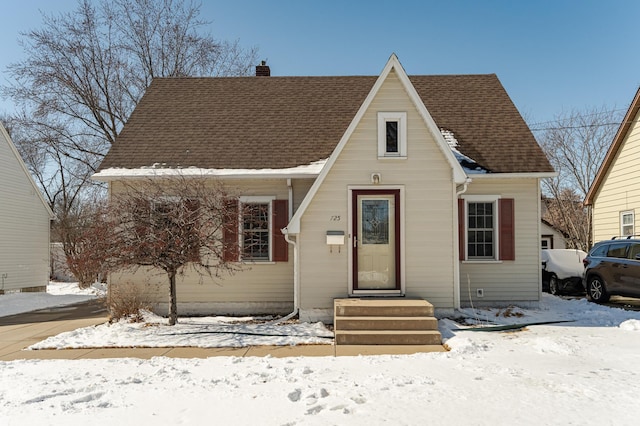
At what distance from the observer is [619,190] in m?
15.4

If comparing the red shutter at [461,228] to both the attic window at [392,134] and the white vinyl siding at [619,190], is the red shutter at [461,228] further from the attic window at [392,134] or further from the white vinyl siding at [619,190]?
the white vinyl siding at [619,190]

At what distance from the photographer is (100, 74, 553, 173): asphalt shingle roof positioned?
38.1 feet

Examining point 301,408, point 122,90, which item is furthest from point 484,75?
point 122,90

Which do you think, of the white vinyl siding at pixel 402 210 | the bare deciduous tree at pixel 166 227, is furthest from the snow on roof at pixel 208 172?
the bare deciduous tree at pixel 166 227

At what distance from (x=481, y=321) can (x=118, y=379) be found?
6.97 metres

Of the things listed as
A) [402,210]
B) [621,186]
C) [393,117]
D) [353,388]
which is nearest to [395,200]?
[402,210]

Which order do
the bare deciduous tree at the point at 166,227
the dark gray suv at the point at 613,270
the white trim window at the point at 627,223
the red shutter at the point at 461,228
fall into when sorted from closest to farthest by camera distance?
the bare deciduous tree at the point at 166,227, the red shutter at the point at 461,228, the dark gray suv at the point at 613,270, the white trim window at the point at 627,223

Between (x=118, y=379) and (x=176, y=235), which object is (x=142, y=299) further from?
(x=118, y=379)

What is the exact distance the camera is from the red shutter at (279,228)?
11.0 meters

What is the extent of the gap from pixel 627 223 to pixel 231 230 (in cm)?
1276

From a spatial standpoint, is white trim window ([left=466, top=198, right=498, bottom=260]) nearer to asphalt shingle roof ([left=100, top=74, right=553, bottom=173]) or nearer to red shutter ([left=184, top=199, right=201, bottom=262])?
asphalt shingle roof ([left=100, top=74, right=553, bottom=173])

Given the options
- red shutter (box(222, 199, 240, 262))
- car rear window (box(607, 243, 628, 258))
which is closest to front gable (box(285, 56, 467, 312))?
red shutter (box(222, 199, 240, 262))

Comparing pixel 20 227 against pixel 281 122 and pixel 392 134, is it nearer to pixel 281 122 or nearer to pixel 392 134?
pixel 281 122

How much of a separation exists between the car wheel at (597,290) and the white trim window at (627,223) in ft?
9.96
